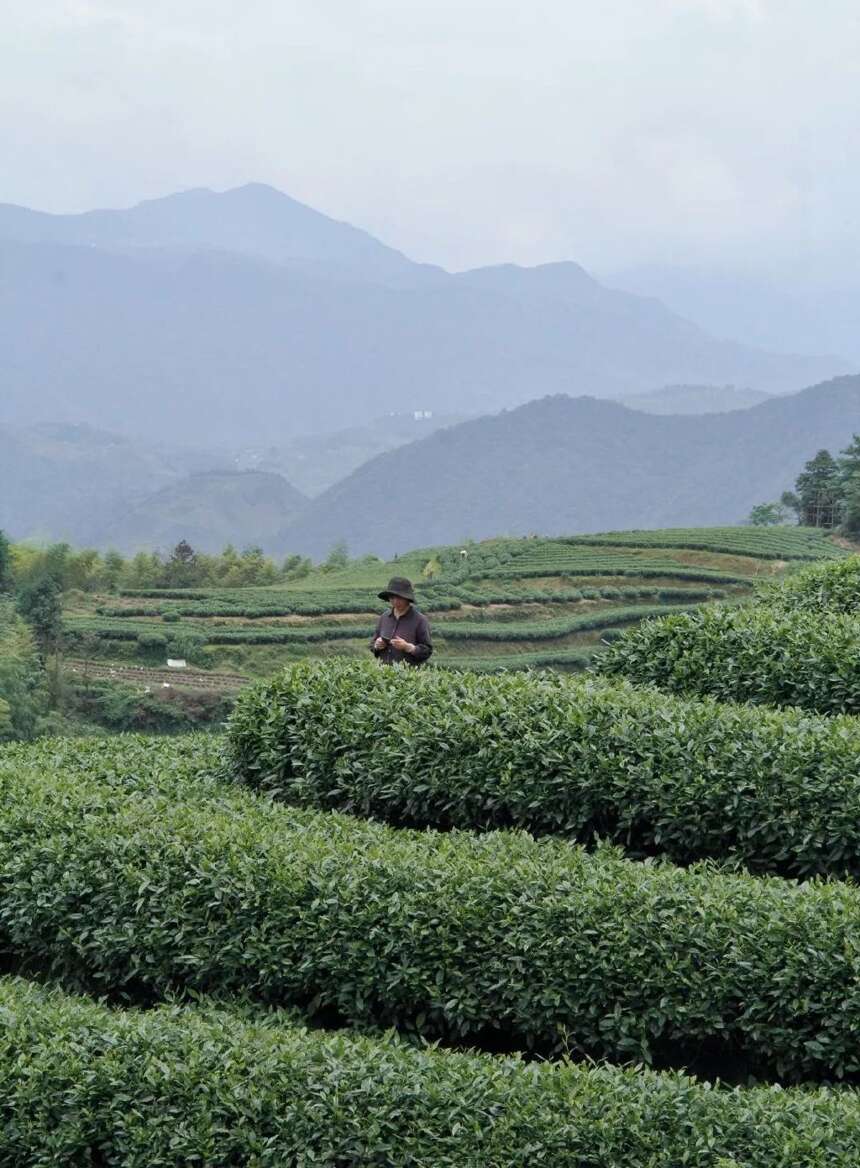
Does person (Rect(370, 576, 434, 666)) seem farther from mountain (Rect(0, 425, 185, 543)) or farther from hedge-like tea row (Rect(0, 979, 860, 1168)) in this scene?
mountain (Rect(0, 425, 185, 543))

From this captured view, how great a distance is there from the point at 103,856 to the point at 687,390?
17394cm

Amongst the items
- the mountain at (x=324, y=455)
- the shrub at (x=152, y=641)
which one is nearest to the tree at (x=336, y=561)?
the shrub at (x=152, y=641)

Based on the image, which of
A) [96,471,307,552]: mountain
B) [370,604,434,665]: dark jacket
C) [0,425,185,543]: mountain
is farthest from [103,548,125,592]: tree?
[0,425,185,543]: mountain

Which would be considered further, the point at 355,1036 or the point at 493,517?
the point at 493,517

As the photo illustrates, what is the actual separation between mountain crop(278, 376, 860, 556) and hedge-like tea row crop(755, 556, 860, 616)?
91.2 meters

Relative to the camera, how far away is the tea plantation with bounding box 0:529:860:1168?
5145mm

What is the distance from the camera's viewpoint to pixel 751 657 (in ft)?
29.5

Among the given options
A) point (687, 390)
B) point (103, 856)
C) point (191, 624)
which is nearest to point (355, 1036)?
point (103, 856)

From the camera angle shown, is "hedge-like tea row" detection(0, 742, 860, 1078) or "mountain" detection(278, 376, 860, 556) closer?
"hedge-like tea row" detection(0, 742, 860, 1078)

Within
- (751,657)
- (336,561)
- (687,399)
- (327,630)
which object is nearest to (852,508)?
(336,561)

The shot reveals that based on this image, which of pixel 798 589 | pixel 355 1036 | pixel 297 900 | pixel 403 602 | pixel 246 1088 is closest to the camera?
pixel 246 1088

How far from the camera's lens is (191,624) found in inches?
1161

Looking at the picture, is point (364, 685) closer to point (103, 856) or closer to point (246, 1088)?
point (103, 856)

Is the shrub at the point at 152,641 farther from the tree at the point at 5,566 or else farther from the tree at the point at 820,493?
the tree at the point at 820,493
